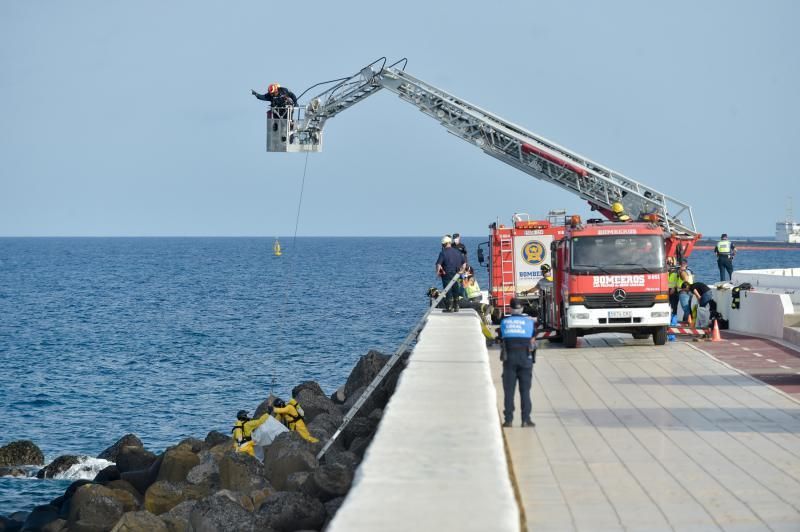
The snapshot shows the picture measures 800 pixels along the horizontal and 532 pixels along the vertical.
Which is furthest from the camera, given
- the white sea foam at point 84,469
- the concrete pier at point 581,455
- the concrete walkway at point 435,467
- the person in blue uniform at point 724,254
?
the person in blue uniform at point 724,254

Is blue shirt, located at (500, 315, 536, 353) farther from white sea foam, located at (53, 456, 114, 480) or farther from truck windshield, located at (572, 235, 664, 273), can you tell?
white sea foam, located at (53, 456, 114, 480)

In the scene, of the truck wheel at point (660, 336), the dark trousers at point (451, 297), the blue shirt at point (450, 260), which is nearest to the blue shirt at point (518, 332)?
the truck wheel at point (660, 336)

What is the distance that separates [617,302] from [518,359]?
1005 cm

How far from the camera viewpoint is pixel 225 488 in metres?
18.2

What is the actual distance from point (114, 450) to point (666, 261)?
13027 mm

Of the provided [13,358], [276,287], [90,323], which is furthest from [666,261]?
[276,287]

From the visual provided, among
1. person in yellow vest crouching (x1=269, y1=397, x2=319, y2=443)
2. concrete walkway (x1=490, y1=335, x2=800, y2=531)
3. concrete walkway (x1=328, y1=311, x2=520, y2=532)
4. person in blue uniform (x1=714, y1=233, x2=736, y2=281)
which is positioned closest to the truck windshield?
concrete walkway (x1=490, y1=335, x2=800, y2=531)

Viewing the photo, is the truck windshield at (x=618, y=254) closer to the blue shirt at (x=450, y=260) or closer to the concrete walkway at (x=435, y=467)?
the blue shirt at (x=450, y=260)

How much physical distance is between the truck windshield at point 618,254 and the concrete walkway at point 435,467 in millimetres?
9518

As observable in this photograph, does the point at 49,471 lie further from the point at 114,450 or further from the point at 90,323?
the point at 90,323

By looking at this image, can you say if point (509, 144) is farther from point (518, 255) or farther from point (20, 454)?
point (20, 454)

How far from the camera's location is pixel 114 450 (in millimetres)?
28266

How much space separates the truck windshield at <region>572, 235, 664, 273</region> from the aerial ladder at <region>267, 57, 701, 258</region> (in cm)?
1195

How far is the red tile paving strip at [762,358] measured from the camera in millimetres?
20770
